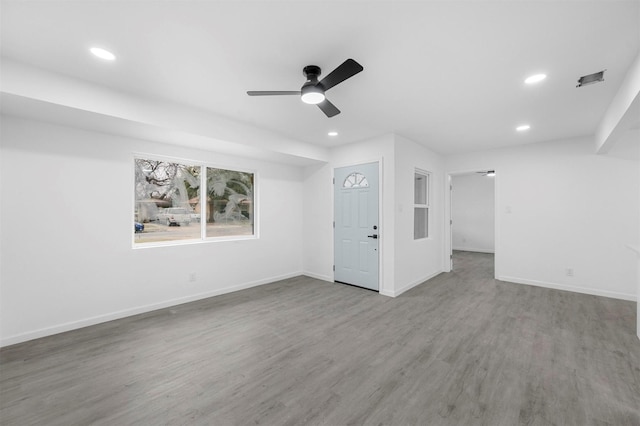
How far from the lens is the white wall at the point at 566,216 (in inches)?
163

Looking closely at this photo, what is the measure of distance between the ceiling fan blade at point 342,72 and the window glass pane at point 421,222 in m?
3.56

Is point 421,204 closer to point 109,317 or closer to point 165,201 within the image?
point 165,201

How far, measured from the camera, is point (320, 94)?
2.29 m

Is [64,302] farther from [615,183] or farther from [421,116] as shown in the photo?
[615,183]

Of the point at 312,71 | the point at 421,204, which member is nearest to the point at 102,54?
the point at 312,71

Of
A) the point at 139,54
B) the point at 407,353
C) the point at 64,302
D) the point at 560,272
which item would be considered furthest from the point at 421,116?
the point at 64,302

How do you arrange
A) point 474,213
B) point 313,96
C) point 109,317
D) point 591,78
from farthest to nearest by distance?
point 474,213
point 109,317
point 591,78
point 313,96

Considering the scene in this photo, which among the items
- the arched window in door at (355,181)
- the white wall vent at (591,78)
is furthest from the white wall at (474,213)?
the white wall vent at (591,78)

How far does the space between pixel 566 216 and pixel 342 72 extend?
4975mm

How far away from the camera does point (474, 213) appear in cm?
886

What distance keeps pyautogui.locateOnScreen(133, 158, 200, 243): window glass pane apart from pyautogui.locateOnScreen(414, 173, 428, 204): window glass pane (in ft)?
13.5

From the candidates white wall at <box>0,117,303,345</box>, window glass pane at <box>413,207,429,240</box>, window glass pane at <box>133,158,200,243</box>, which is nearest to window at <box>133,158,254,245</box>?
window glass pane at <box>133,158,200,243</box>

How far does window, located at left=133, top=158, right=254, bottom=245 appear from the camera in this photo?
3775mm

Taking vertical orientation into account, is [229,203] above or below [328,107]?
below
